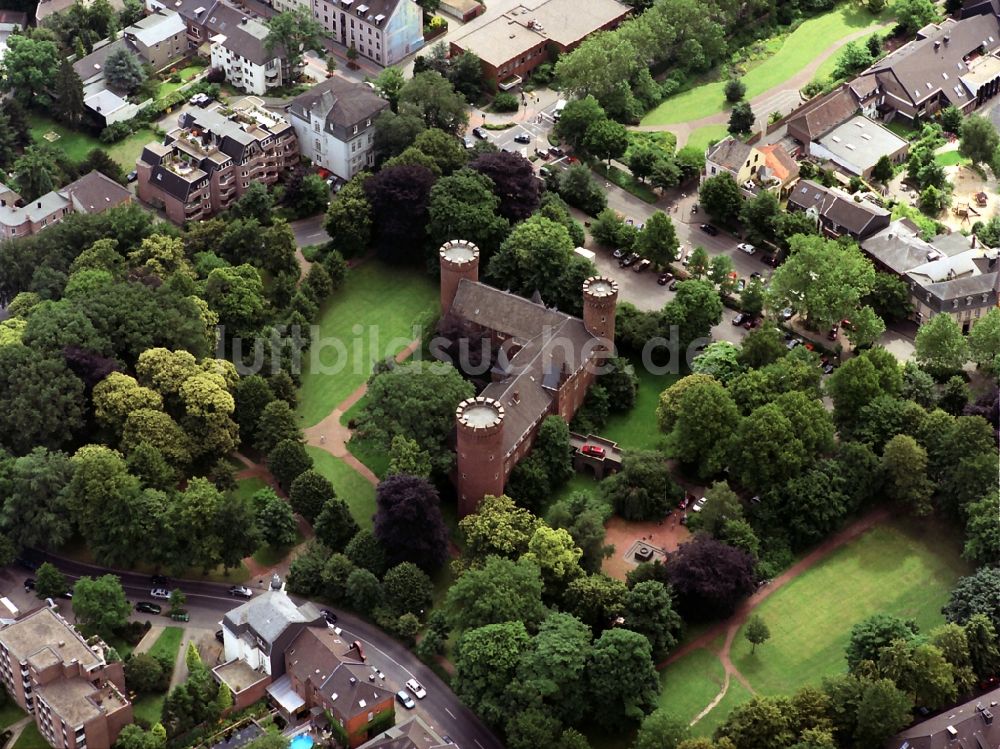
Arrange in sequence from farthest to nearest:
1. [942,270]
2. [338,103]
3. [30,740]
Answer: [338,103] → [942,270] → [30,740]

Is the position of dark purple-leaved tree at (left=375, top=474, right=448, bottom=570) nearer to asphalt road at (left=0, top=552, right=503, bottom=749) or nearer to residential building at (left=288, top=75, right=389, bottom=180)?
asphalt road at (left=0, top=552, right=503, bottom=749)

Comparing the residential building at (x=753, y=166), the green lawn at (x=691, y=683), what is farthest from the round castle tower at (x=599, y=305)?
the green lawn at (x=691, y=683)

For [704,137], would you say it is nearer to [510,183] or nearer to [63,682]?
[510,183]

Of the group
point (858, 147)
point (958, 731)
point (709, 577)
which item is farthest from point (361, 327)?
point (958, 731)

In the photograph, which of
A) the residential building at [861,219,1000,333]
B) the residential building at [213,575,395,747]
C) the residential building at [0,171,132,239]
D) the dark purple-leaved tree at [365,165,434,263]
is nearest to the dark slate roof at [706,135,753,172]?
the residential building at [861,219,1000,333]

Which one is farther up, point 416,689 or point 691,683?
point 691,683

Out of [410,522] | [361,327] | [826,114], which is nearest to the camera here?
[410,522]
